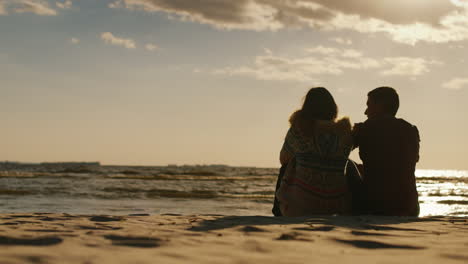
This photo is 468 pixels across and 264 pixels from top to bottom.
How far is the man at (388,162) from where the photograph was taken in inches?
191

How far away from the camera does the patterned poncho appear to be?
4551mm

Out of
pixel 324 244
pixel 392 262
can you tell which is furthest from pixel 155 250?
pixel 392 262

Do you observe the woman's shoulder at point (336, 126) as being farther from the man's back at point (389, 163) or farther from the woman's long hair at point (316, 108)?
the man's back at point (389, 163)

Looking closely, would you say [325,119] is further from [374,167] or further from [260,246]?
[260,246]

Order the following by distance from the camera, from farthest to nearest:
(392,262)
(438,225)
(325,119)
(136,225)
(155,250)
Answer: (325,119)
(438,225)
(136,225)
(155,250)
(392,262)

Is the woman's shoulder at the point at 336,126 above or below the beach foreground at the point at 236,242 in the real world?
above

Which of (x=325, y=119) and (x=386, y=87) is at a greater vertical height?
(x=386, y=87)

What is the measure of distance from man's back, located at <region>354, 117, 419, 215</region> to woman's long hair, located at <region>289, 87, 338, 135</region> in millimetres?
498

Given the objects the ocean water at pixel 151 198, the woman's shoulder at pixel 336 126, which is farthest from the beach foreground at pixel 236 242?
the ocean water at pixel 151 198

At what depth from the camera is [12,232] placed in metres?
3.11

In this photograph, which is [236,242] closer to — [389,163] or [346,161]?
[346,161]

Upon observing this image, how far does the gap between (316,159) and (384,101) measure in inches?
42.0

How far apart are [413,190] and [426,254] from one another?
2.37 meters

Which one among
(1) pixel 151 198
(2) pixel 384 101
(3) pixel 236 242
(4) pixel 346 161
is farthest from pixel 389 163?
(1) pixel 151 198
